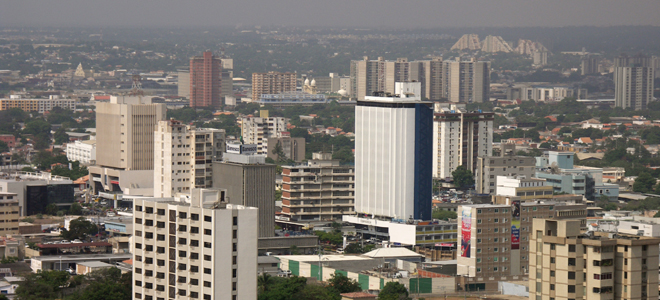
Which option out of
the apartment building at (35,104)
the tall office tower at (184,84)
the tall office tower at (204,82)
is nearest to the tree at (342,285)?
the apartment building at (35,104)

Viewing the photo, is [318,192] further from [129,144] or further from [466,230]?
[466,230]

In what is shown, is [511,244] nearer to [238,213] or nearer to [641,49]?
[238,213]

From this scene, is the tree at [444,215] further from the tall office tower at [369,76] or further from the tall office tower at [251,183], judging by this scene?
the tall office tower at [369,76]

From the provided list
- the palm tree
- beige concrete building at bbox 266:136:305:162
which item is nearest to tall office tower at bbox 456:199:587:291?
the palm tree

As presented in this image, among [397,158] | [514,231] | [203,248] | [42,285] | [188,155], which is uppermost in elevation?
[188,155]

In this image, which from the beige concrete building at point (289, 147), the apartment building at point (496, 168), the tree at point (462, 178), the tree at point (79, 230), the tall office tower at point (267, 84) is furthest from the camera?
the tall office tower at point (267, 84)

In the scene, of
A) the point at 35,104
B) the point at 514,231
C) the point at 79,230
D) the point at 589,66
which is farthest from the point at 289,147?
the point at 589,66

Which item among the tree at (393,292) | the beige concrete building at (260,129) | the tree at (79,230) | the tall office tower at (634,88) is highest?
the tall office tower at (634,88)
